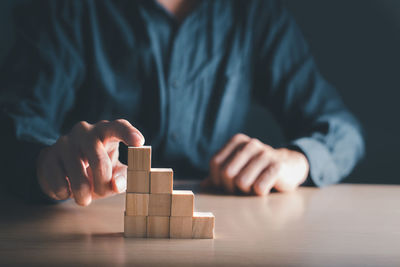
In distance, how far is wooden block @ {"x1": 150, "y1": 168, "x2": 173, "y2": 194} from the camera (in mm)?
533

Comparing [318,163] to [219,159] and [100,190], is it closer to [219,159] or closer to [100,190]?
[219,159]

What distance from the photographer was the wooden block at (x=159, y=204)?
0.54 m

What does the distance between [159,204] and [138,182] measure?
0.04m

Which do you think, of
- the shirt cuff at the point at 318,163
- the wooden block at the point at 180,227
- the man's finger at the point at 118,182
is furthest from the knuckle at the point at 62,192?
the shirt cuff at the point at 318,163

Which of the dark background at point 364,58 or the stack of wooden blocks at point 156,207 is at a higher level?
the dark background at point 364,58

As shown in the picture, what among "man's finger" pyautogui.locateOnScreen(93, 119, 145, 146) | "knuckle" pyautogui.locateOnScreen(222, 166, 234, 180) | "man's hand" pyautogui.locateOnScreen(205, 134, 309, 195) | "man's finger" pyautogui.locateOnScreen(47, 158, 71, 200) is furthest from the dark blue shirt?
"man's finger" pyautogui.locateOnScreen(93, 119, 145, 146)

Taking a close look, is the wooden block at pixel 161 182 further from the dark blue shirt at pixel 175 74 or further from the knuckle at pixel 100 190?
the dark blue shirt at pixel 175 74

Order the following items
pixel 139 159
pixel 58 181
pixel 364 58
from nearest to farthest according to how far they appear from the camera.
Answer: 1. pixel 139 159
2. pixel 58 181
3. pixel 364 58

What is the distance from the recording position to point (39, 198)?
728mm

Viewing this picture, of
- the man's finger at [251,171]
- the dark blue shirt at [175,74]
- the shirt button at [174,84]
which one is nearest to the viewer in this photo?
the man's finger at [251,171]

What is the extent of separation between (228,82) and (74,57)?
1.69ft

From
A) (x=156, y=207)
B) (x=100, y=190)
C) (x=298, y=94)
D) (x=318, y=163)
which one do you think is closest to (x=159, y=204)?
(x=156, y=207)

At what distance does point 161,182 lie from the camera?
1.77ft

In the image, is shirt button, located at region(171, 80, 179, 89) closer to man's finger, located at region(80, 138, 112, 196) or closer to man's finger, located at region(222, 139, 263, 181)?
man's finger, located at region(222, 139, 263, 181)
